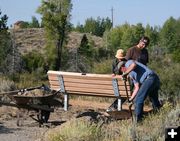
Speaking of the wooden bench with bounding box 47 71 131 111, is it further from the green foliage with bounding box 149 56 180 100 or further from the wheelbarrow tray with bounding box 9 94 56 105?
the green foliage with bounding box 149 56 180 100

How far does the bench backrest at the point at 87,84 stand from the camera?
1236 cm

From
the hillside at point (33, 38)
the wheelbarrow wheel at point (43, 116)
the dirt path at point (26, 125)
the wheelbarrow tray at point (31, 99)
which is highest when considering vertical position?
the hillside at point (33, 38)

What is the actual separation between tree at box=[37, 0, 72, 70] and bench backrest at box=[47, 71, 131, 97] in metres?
25.1

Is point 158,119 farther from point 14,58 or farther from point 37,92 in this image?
point 14,58

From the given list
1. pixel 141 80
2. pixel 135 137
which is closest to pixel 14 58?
pixel 141 80

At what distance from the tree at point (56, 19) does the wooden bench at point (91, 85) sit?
25.1 meters

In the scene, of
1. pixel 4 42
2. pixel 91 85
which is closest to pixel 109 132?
pixel 91 85

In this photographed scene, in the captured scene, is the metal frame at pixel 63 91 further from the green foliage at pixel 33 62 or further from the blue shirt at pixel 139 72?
the green foliage at pixel 33 62

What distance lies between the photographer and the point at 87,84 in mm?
12891

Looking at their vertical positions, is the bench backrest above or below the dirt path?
above

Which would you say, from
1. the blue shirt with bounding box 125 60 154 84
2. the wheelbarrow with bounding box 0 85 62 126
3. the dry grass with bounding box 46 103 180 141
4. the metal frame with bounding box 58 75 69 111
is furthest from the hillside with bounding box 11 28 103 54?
the dry grass with bounding box 46 103 180 141

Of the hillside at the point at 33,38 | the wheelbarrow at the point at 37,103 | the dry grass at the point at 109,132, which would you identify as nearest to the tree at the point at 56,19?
the hillside at the point at 33,38

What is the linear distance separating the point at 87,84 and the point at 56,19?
2630 cm

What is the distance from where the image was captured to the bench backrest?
12.4m
